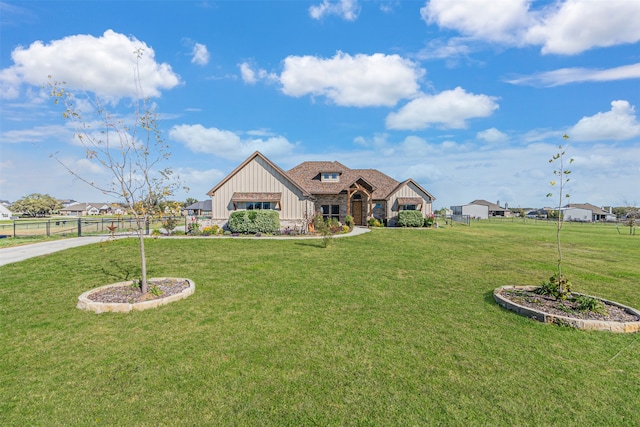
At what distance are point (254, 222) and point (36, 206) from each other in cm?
11352

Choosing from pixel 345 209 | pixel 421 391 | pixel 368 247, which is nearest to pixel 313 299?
pixel 421 391

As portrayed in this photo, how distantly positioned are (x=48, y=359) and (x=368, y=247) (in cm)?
1315

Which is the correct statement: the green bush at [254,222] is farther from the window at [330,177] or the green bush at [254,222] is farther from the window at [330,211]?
the window at [330,177]

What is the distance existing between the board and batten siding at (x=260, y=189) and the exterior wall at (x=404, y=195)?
11.0 metres

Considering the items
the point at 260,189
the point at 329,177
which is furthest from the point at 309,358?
the point at 329,177

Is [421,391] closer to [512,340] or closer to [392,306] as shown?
[512,340]

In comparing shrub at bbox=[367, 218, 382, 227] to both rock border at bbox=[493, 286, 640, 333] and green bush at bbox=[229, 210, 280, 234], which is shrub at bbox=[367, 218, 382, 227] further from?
rock border at bbox=[493, 286, 640, 333]

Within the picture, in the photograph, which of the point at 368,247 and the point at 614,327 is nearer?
the point at 614,327

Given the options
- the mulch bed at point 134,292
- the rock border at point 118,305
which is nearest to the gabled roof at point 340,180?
the mulch bed at point 134,292

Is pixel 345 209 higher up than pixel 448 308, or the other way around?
pixel 345 209

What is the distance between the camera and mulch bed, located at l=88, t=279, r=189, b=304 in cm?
703

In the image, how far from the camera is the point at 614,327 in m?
5.77

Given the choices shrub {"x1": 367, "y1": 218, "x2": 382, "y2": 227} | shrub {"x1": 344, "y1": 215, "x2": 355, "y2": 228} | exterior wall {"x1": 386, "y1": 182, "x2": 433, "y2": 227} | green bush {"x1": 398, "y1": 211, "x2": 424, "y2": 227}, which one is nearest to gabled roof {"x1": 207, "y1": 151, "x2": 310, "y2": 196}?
shrub {"x1": 344, "y1": 215, "x2": 355, "y2": 228}

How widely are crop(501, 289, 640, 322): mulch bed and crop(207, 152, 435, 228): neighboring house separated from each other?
1721 cm
